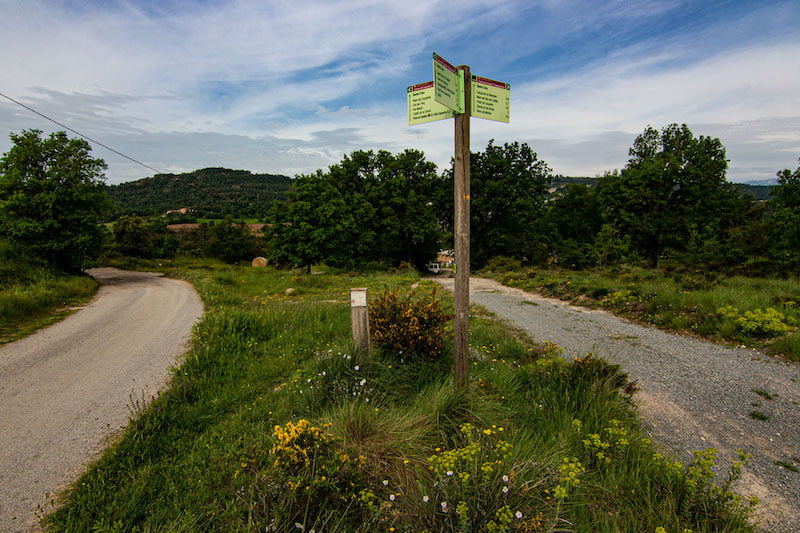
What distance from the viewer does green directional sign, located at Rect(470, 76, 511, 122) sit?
3.42 metres

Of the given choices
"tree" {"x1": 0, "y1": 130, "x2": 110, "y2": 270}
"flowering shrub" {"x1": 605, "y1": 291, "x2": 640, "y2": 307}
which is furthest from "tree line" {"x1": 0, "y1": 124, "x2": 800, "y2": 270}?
"flowering shrub" {"x1": 605, "y1": 291, "x2": 640, "y2": 307}

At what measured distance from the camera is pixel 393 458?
2789 millimetres

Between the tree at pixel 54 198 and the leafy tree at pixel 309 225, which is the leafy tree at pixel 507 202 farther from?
the tree at pixel 54 198

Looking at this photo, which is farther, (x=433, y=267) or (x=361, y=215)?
(x=433, y=267)

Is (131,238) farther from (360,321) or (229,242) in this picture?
(360,321)

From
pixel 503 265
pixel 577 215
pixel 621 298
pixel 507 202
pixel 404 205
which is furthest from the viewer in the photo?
pixel 577 215

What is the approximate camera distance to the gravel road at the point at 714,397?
3.27 m

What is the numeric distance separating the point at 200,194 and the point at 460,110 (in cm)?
7723

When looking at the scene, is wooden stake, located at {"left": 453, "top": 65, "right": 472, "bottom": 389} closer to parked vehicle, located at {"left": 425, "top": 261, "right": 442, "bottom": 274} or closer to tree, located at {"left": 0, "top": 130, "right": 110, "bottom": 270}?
tree, located at {"left": 0, "top": 130, "right": 110, "bottom": 270}

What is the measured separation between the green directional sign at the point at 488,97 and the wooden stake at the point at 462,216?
58 millimetres

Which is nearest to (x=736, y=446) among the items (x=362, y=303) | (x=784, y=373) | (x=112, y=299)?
(x=784, y=373)

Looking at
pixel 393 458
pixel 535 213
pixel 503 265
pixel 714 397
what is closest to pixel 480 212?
pixel 535 213

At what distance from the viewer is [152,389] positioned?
490 cm

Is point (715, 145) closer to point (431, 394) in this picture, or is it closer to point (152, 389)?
point (431, 394)
